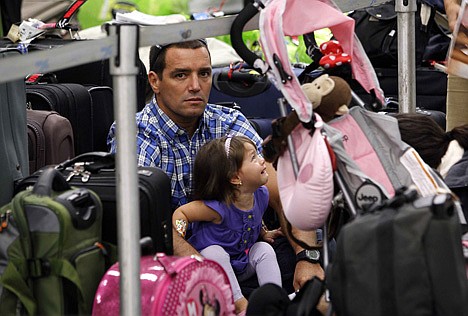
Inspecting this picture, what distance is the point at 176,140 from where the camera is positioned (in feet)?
11.5

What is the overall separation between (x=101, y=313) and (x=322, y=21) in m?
1.01

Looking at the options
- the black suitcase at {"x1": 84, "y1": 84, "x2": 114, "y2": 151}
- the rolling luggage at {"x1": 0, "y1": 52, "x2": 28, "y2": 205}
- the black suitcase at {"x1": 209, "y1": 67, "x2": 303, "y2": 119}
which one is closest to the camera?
the rolling luggage at {"x1": 0, "y1": 52, "x2": 28, "y2": 205}

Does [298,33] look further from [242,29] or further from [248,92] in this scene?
[248,92]

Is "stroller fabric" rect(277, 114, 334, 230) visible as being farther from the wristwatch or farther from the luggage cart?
the wristwatch

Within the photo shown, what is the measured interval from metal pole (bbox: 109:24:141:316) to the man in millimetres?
1139

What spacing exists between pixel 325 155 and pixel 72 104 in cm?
173

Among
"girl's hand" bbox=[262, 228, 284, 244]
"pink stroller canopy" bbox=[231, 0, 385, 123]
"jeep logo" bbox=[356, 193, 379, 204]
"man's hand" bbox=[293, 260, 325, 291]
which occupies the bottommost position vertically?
"man's hand" bbox=[293, 260, 325, 291]

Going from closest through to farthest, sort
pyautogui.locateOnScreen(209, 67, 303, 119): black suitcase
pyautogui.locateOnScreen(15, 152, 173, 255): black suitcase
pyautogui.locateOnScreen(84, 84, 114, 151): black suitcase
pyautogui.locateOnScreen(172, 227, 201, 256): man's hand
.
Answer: pyautogui.locateOnScreen(15, 152, 173, 255): black suitcase
pyautogui.locateOnScreen(172, 227, 201, 256): man's hand
pyautogui.locateOnScreen(84, 84, 114, 151): black suitcase
pyautogui.locateOnScreen(209, 67, 303, 119): black suitcase

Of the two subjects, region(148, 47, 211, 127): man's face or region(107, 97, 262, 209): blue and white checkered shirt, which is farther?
region(148, 47, 211, 127): man's face

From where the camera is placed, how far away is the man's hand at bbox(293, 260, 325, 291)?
130 inches

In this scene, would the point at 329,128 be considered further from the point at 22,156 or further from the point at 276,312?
the point at 22,156

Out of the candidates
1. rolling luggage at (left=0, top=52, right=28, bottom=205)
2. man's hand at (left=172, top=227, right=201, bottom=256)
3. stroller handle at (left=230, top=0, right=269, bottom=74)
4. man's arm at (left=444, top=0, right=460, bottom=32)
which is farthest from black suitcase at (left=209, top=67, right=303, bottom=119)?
stroller handle at (left=230, top=0, right=269, bottom=74)

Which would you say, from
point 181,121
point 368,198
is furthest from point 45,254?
point 181,121

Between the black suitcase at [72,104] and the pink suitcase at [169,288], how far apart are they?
148cm
